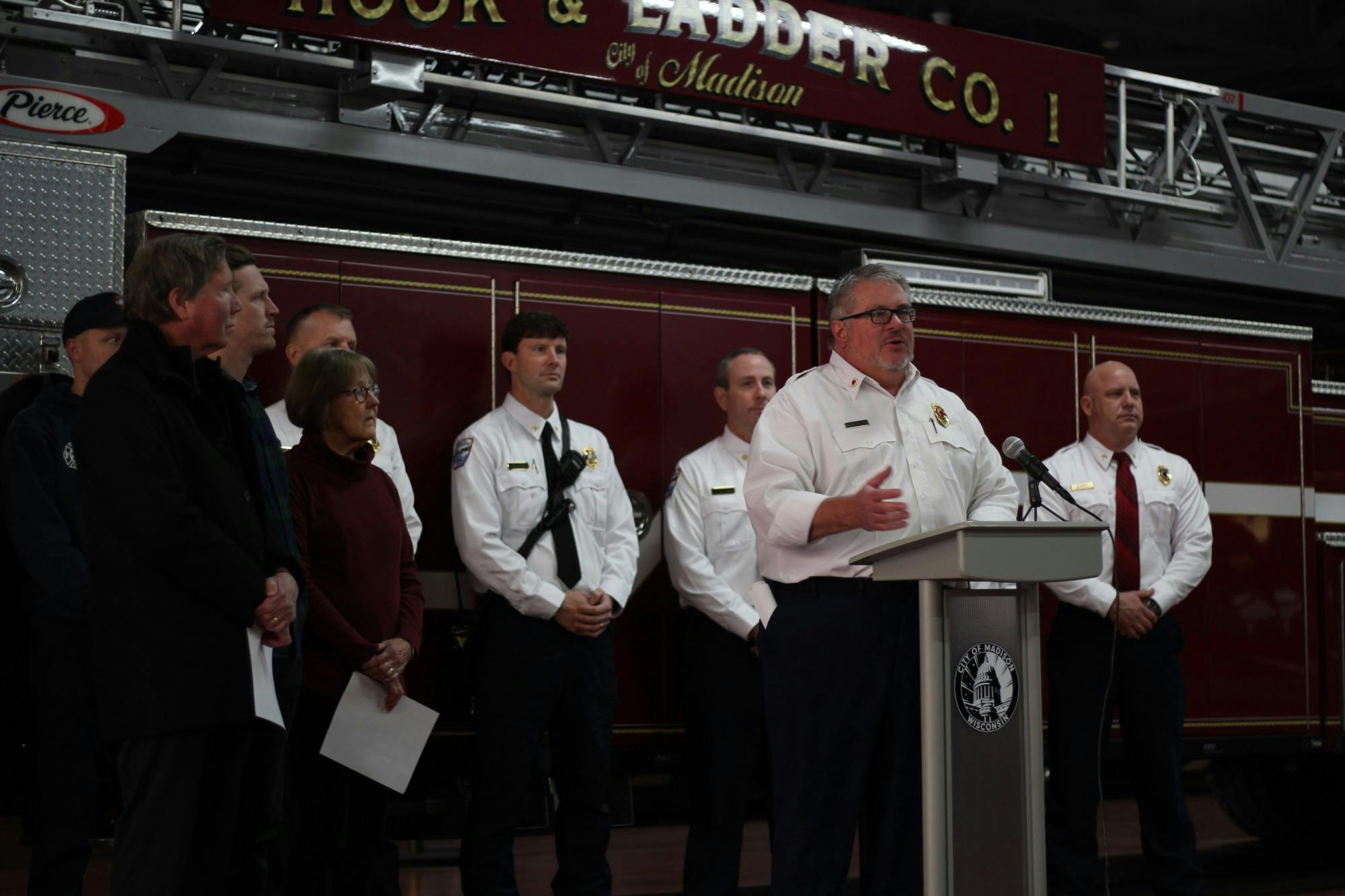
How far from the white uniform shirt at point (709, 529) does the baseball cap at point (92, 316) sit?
2.39 m

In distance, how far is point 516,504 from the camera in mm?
5652

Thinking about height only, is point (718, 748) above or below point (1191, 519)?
below

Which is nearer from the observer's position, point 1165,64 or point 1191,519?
point 1191,519

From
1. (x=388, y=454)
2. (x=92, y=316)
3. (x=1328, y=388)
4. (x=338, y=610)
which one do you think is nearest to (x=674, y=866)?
(x=388, y=454)

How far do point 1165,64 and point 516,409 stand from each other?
976 centimetres

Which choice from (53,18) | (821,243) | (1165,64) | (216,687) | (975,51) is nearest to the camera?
(216,687)

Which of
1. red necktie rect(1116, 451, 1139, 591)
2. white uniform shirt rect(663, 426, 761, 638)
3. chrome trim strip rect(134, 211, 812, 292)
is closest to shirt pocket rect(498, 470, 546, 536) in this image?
white uniform shirt rect(663, 426, 761, 638)

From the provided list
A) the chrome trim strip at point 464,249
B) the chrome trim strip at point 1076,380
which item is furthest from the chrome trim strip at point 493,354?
the chrome trim strip at point 1076,380

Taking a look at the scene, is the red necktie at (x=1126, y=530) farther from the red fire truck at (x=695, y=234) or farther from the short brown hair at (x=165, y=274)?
the short brown hair at (x=165, y=274)

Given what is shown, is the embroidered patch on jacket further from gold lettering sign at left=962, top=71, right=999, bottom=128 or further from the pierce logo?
gold lettering sign at left=962, top=71, right=999, bottom=128

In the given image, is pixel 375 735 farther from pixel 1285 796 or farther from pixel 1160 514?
pixel 1285 796

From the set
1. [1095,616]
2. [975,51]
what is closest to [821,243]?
[975,51]

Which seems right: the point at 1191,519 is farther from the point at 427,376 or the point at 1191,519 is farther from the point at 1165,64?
the point at 1165,64

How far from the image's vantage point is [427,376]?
6035 millimetres
